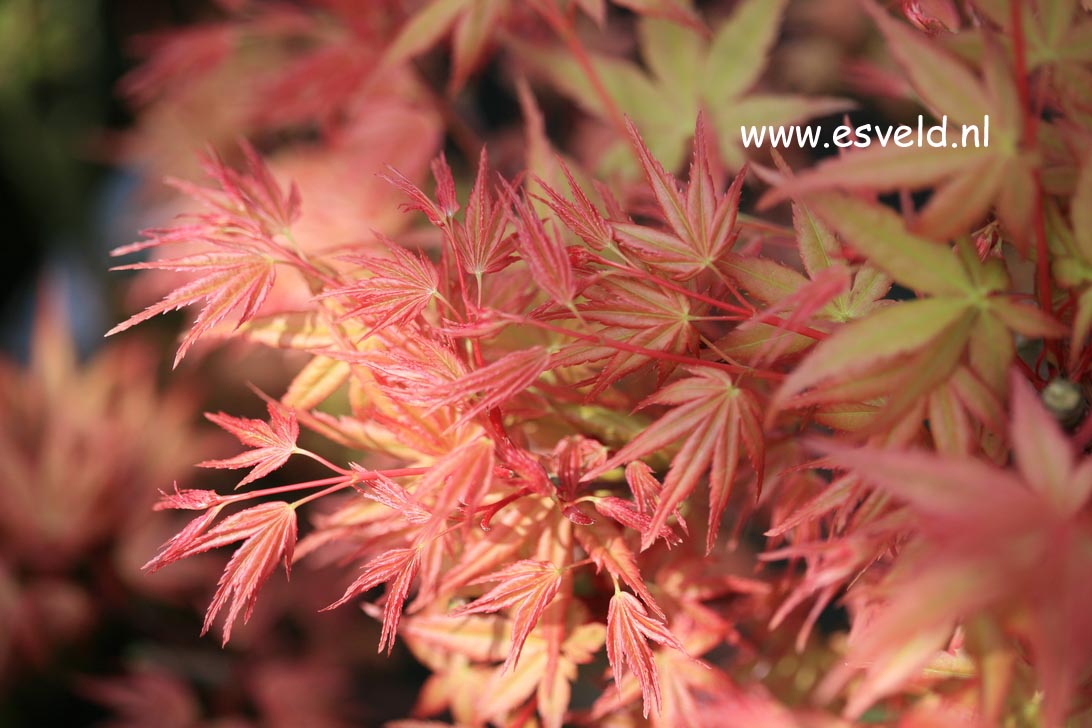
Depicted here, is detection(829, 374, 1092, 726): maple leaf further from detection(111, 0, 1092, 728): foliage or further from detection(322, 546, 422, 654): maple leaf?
detection(322, 546, 422, 654): maple leaf

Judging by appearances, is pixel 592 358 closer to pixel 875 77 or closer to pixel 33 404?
pixel 875 77

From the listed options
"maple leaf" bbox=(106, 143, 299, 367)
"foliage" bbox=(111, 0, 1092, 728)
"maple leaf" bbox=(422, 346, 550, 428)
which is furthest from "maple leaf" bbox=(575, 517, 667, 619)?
"maple leaf" bbox=(106, 143, 299, 367)

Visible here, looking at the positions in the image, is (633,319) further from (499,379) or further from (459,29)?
(459,29)

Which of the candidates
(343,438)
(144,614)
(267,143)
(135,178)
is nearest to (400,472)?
(343,438)

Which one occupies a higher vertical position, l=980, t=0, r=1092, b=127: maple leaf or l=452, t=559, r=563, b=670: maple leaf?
l=980, t=0, r=1092, b=127: maple leaf

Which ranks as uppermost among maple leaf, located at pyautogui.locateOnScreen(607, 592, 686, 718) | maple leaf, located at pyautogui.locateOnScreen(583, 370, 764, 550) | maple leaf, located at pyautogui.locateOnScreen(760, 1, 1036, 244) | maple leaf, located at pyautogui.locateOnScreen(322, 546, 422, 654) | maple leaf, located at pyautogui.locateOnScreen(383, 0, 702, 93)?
maple leaf, located at pyautogui.locateOnScreen(760, 1, 1036, 244)

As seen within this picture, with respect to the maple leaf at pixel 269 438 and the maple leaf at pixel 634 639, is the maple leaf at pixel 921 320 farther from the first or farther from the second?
the maple leaf at pixel 269 438

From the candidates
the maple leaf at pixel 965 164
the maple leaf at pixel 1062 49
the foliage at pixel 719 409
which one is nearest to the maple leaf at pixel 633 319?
the foliage at pixel 719 409
